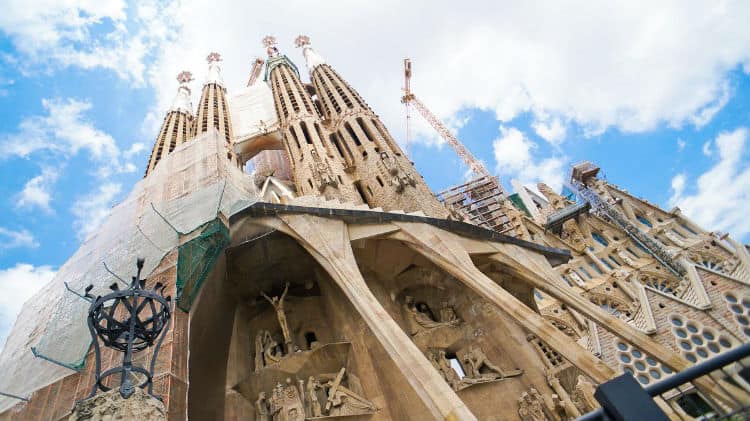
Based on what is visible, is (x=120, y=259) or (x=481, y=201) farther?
(x=481, y=201)

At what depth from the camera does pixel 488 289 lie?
27.5 ft

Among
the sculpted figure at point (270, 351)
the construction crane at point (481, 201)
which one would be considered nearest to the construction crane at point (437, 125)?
the construction crane at point (481, 201)

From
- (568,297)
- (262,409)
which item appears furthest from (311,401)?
(568,297)

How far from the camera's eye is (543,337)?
24.5ft

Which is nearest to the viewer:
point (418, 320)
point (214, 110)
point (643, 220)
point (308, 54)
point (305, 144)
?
point (418, 320)

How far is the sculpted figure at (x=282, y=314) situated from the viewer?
10.1 metres

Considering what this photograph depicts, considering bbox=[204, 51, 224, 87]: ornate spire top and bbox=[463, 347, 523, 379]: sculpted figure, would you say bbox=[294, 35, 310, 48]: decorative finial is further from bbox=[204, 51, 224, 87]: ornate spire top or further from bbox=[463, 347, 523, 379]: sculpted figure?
bbox=[463, 347, 523, 379]: sculpted figure

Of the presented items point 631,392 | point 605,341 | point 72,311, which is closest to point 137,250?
point 72,311

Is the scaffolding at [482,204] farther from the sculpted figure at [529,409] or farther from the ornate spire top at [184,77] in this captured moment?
the ornate spire top at [184,77]

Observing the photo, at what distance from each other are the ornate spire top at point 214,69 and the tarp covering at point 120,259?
585 inches

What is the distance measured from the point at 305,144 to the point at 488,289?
11.1 m

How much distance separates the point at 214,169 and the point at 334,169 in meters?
4.58

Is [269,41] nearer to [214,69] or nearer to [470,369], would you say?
[214,69]

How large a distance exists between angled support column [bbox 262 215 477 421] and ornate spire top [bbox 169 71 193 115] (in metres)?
18.3
